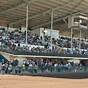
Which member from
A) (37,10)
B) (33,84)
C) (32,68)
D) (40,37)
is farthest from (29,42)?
(33,84)

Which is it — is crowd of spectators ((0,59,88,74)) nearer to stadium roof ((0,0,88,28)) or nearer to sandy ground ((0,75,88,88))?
sandy ground ((0,75,88,88))

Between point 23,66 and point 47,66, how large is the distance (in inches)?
172

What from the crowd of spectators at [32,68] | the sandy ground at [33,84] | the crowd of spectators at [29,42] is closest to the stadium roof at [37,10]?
the crowd of spectators at [29,42]

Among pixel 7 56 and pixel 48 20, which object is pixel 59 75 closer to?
pixel 7 56

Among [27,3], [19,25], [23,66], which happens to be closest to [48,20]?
[19,25]

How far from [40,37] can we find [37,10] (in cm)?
489

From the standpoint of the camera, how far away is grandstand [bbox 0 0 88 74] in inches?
1468

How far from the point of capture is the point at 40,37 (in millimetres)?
54812

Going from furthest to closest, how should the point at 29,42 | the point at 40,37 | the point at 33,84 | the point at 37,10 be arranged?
the point at 40,37, the point at 37,10, the point at 29,42, the point at 33,84

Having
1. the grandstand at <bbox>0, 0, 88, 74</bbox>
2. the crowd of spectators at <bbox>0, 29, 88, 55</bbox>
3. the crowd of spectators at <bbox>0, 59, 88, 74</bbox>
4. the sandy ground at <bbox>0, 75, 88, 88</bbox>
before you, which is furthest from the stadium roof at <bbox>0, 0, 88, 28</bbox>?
the sandy ground at <bbox>0, 75, 88, 88</bbox>

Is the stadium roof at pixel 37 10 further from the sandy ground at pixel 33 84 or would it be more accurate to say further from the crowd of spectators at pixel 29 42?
the sandy ground at pixel 33 84

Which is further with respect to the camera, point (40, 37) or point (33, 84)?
point (40, 37)

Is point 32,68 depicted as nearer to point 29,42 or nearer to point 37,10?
point 29,42

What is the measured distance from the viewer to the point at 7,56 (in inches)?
1501
